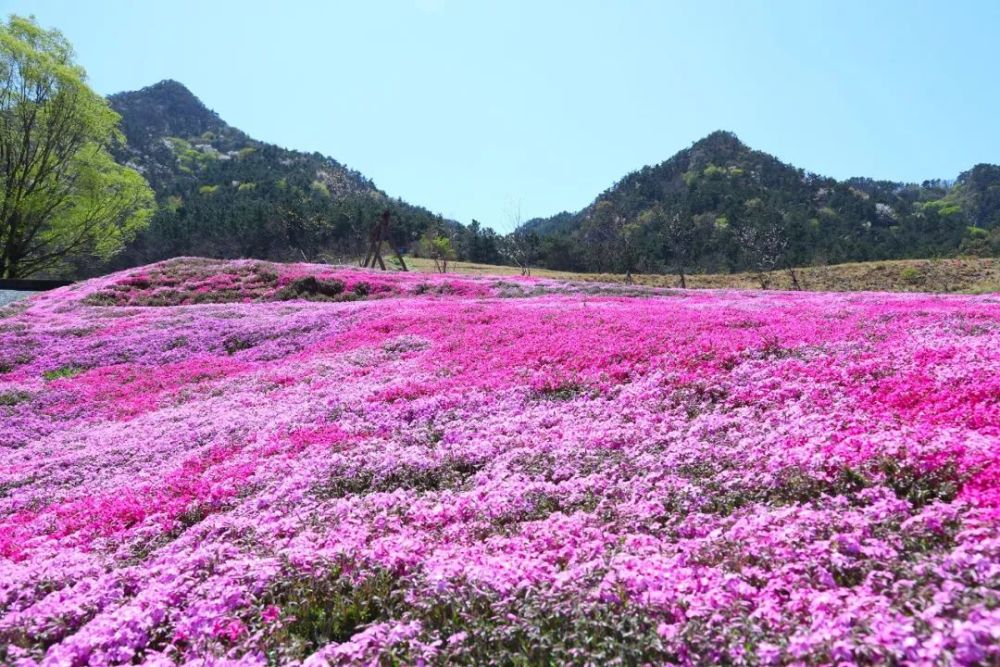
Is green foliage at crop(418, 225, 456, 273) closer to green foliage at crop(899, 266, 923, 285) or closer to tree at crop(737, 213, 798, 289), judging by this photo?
tree at crop(737, 213, 798, 289)

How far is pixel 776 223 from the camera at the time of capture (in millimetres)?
123250

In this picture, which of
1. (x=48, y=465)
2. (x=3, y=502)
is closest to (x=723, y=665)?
(x=3, y=502)

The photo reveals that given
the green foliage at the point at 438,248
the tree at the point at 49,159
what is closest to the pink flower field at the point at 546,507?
the tree at the point at 49,159

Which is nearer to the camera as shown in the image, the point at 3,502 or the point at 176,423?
the point at 3,502

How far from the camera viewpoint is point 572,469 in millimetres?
8219

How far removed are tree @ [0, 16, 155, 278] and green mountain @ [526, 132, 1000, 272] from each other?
63286 millimetres

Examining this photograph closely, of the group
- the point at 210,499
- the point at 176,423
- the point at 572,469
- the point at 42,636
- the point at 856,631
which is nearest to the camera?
the point at 856,631

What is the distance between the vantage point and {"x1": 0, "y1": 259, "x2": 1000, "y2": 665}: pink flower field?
4.51m

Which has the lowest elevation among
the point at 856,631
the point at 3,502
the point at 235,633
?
the point at 3,502

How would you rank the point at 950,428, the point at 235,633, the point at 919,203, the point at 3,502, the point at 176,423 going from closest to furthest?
the point at 235,633 → the point at 950,428 → the point at 3,502 → the point at 176,423 → the point at 919,203

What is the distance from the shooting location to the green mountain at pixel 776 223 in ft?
362

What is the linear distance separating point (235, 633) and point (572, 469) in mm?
4474

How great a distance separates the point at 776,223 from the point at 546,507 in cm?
13062

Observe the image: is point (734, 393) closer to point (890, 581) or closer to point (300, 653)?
point (890, 581)
